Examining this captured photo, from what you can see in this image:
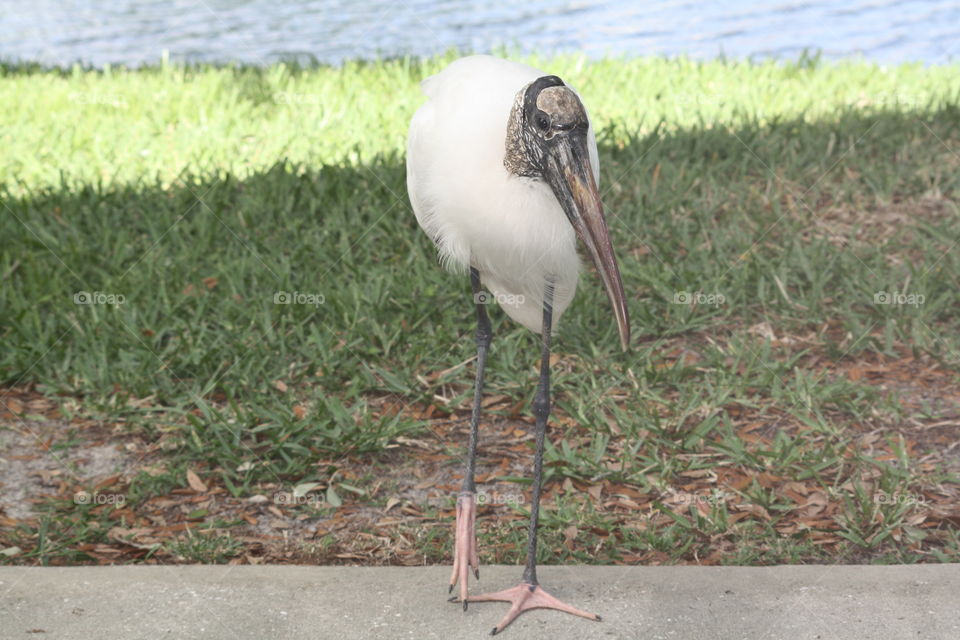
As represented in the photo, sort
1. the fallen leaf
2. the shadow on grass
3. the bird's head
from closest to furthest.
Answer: the bird's head, the fallen leaf, the shadow on grass

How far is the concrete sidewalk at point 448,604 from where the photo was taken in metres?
2.94

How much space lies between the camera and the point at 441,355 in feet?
15.8

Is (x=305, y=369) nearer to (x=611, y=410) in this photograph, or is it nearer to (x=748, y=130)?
(x=611, y=410)

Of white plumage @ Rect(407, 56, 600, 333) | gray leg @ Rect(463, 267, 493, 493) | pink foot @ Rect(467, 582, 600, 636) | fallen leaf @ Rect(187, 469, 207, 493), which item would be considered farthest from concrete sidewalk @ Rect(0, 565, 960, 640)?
white plumage @ Rect(407, 56, 600, 333)

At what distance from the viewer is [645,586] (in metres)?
3.15

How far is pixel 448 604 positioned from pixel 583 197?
1.17 meters

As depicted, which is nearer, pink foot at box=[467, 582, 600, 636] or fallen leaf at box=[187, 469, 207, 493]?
pink foot at box=[467, 582, 600, 636]

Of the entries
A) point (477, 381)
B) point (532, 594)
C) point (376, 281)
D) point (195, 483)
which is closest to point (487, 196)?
point (477, 381)

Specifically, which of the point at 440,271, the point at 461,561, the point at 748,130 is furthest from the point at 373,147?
the point at 461,561

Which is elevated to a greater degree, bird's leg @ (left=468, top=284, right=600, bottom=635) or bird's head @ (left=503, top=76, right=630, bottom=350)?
bird's head @ (left=503, top=76, right=630, bottom=350)

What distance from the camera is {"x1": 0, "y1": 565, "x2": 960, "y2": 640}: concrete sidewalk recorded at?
294 centimetres

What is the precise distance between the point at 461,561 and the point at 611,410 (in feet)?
4.79

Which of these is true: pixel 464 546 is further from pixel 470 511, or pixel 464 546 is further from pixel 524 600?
pixel 524 600

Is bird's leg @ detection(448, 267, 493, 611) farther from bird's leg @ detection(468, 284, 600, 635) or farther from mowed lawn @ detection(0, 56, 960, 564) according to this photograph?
mowed lawn @ detection(0, 56, 960, 564)
